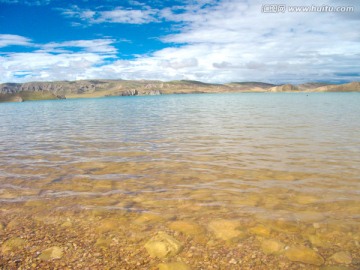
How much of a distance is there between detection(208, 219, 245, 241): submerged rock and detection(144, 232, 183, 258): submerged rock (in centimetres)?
118

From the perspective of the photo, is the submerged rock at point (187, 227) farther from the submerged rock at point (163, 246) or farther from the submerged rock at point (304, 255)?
the submerged rock at point (304, 255)

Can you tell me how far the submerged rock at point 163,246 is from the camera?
6.50 m

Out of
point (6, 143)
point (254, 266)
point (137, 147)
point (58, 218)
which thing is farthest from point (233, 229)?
point (6, 143)

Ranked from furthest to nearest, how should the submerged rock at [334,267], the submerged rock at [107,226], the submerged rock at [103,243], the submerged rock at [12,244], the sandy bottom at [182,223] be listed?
the submerged rock at [107,226], the submerged rock at [103,243], the submerged rock at [12,244], the sandy bottom at [182,223], the submerged rock at [334,267]

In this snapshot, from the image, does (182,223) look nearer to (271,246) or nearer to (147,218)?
(147,218)

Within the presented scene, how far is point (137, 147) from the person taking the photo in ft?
64.0

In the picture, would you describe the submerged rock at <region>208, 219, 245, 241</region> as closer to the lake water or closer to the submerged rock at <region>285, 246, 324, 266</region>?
the lake water

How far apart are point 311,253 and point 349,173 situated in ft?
23.8

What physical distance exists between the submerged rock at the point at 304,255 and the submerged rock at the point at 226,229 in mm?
1259

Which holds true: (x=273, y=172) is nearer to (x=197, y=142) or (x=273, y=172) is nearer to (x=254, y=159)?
(x=254, y=159)

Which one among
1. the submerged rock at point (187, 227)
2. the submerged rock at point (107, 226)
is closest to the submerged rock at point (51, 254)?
the submerged rock at point (107, 226)

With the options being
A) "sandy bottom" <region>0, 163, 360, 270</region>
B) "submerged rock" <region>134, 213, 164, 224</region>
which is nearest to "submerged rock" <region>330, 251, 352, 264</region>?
"sandy bottom" <region>0, 163, 360, 270</region>

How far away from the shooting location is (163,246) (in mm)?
6758

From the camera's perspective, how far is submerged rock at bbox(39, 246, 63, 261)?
20.7 ft
